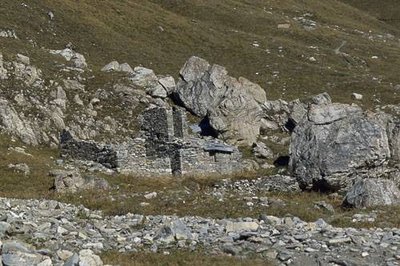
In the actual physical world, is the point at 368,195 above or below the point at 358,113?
below

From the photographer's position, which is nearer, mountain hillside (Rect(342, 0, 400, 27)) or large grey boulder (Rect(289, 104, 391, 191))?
large grey boulder (Rect(289, 104, 391, 191))

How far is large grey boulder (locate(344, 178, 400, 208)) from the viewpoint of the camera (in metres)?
25.4

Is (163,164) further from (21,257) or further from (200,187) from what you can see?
(21,257)

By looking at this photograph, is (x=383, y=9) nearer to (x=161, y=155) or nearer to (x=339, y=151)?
(x=161, y=155)

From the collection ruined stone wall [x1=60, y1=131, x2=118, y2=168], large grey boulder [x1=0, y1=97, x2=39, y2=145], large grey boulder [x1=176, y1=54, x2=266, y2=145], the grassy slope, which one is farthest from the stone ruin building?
the grassy slope

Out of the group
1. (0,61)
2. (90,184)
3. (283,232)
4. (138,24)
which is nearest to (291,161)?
(90,184)

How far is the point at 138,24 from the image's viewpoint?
91.8 meters

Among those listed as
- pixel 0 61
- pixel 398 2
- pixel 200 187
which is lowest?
pixel 200 187

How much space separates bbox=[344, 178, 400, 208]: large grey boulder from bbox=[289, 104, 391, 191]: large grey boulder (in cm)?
477

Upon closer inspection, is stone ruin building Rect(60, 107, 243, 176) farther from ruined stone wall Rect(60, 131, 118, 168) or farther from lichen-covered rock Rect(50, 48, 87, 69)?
lichen-covered rock Rect(50, 48, 87, 69)

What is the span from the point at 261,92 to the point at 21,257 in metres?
45.0

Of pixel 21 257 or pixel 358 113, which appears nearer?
pixel 21 257

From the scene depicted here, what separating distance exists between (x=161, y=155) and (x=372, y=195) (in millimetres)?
16336

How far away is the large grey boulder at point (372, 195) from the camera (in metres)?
25.4
